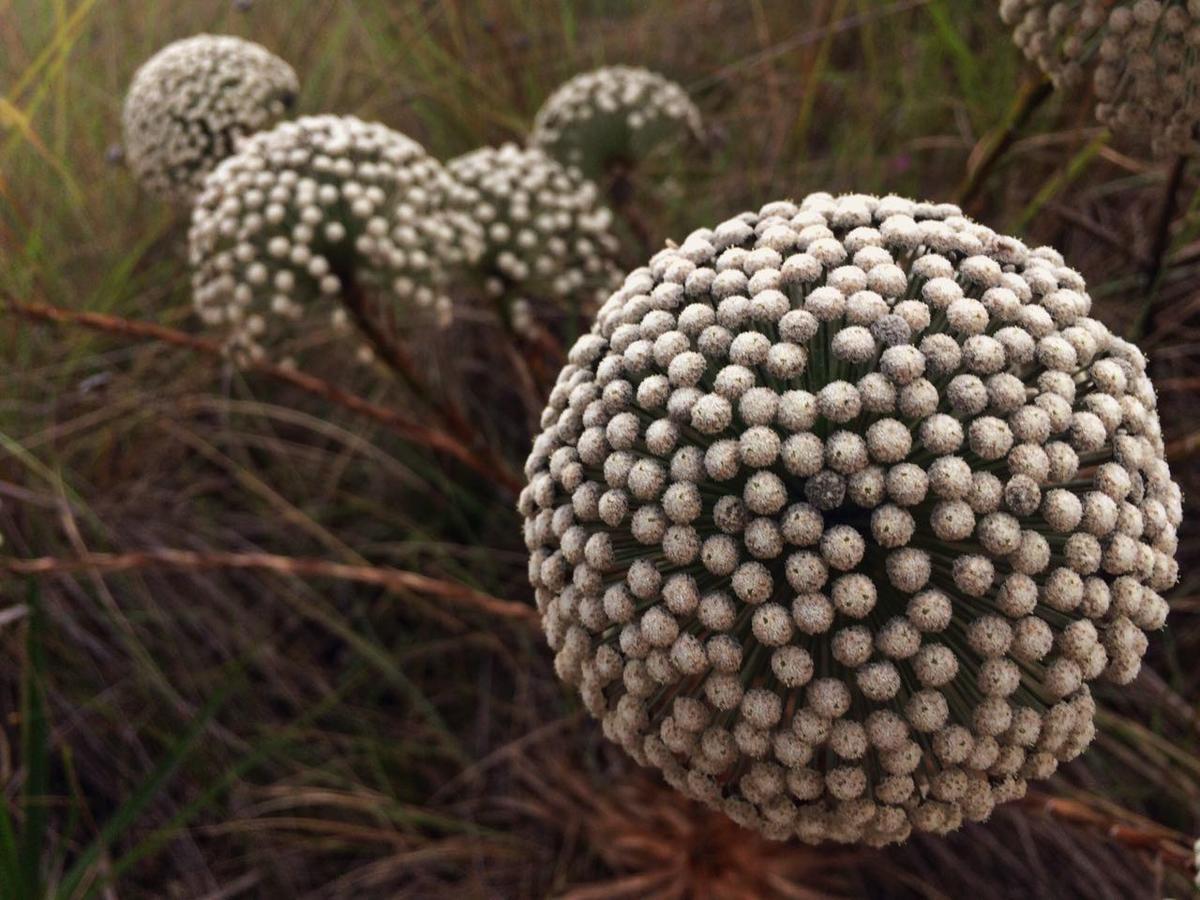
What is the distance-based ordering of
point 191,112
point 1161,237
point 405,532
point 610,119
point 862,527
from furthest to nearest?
point 405,532 < point 610,119 < point 191,112 < point 1161,237 < point 862,527

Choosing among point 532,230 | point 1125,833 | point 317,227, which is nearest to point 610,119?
point 532,230

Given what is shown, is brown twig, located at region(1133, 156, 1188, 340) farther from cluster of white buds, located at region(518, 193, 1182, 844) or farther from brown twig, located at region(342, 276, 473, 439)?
brown twig, located at region(342, 276, 473, 439)

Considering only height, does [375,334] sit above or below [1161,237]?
below

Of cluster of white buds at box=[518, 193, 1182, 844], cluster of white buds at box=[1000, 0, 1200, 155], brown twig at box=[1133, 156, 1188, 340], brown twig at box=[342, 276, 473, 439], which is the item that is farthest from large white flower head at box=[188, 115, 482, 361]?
brown twig at box=[1133, 156, 1188, 340]

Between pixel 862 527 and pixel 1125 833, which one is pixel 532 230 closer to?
pixel 862 527

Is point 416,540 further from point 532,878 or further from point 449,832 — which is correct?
point 532,878

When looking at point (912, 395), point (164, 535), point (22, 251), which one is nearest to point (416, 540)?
point (164, 535)

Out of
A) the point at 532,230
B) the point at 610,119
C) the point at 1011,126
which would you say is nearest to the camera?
the point at 1011,126
